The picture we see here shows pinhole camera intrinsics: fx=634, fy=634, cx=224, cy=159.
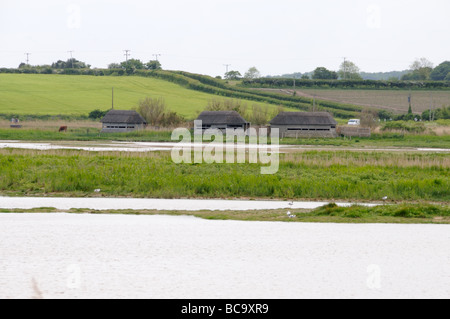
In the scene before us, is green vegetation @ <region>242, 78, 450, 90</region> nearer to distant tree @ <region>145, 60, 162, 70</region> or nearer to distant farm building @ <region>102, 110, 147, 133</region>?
distant tree @ <region>145, 60, 162, 70</region>

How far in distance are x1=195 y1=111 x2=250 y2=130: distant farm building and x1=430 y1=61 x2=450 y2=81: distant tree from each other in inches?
4213

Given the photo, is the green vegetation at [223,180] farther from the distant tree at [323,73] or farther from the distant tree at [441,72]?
the distant tree at [441,72]

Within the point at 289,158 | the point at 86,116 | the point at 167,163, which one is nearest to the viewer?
the point at 167,163

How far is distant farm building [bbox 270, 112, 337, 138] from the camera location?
2689 inches

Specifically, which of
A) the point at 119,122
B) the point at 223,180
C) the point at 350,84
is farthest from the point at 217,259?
the point at 350,84

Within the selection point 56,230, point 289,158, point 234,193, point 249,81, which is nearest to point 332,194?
point 234,193

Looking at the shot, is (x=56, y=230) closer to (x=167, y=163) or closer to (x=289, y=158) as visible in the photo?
(x=167, y=163)

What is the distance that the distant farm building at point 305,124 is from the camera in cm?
6831

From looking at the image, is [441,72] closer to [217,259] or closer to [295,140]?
[295,140]

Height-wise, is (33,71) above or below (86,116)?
above

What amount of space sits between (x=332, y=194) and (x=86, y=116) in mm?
64977

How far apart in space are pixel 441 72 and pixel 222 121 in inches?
4431

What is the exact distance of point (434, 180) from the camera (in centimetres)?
2483

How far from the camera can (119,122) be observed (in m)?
70.8
